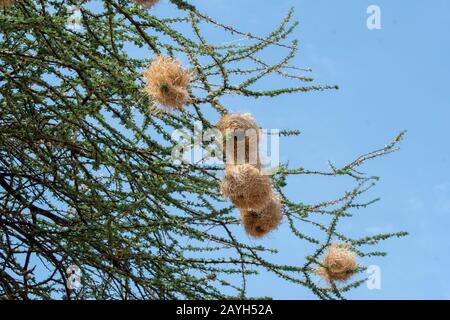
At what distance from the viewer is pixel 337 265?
362 cm

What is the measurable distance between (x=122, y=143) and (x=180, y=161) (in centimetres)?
43

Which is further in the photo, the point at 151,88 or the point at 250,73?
the point at 250,73

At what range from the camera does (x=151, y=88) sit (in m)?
2.89

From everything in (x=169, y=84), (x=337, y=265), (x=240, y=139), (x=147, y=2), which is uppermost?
(x=147, y=2)

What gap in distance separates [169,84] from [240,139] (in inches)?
14.0

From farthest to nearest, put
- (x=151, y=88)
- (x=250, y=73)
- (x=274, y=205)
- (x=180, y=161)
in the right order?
(x=250, y=73)
(x=180, y=161)
(x=274, y=205)
(x=151, y=88)

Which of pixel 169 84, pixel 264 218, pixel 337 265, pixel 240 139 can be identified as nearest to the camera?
pixel 169 84

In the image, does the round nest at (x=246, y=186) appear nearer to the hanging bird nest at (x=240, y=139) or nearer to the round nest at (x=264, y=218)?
the hanging bird nest at (x=240, y=139)

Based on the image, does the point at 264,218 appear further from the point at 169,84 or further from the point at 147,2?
the point at 147,2

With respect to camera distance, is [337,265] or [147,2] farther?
[337,265]

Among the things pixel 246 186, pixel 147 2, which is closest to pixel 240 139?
pixel 246 186

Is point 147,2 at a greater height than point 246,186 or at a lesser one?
greater
